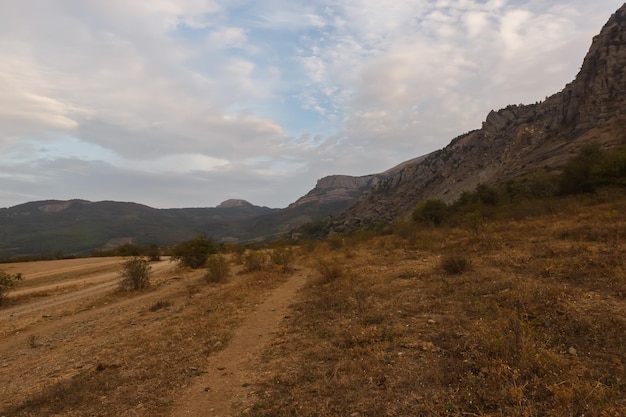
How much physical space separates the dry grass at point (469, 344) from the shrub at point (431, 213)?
24271 mm

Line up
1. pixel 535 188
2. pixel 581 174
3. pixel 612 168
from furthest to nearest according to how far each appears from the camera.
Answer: pixel 535 188
pixel 581 174
pixel 612 168

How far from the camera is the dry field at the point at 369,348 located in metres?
4.43

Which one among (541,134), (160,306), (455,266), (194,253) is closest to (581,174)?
(455,266)

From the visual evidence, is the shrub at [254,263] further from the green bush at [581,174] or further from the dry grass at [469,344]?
the green bush at [581,174]

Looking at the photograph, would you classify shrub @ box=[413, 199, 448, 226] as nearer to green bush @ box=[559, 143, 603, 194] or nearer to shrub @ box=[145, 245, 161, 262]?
green bush @ box=[559, 143, 603, 194]

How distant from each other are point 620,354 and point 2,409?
986cm

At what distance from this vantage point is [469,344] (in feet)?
18.7

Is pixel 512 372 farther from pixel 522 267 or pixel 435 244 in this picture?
pixel 435 244

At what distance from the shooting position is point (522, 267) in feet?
34.6

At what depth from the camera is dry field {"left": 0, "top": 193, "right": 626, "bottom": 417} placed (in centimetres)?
443

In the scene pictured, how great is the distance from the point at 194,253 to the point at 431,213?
996 inches

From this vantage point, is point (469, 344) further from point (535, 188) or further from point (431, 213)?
point (535, 188)

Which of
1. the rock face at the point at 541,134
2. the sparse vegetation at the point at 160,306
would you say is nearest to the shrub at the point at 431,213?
the rock face at the point at 541,134

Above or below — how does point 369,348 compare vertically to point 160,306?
above
